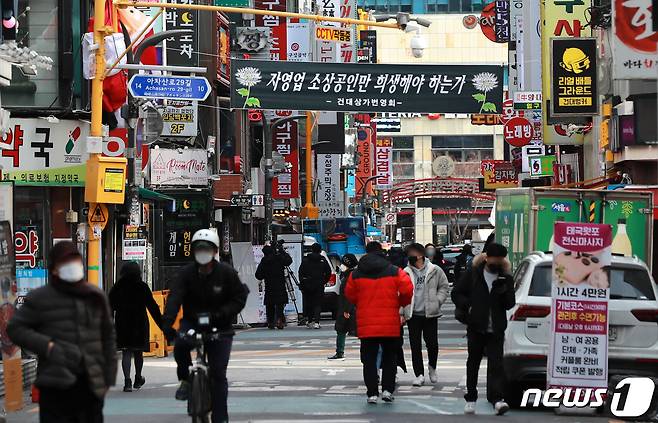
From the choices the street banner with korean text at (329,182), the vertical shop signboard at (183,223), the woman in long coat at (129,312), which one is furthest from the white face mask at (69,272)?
the street banner with korean text at (329,182)

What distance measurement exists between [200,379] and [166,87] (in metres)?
13.3

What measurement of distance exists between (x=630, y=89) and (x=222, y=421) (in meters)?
17.9

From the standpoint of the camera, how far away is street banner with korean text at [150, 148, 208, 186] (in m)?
35.5

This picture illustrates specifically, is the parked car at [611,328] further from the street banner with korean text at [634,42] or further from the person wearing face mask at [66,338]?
the person wearing face mask at [66,338]

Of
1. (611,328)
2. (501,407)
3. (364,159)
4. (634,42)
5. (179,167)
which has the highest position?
(364,159)

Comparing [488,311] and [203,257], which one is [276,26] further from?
[203,257]

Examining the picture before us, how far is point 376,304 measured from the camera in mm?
15648

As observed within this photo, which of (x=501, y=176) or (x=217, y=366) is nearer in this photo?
(x=217, y=366)

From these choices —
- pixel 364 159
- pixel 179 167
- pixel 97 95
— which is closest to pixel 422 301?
pixel 97 95

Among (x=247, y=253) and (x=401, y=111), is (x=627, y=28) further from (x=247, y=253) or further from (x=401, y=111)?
(x=247, y=253)

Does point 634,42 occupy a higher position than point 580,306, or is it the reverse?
point 634,42

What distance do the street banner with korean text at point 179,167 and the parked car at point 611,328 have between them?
2079 cm

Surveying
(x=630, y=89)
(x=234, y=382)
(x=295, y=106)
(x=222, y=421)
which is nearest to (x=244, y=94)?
(x=295, y=106)

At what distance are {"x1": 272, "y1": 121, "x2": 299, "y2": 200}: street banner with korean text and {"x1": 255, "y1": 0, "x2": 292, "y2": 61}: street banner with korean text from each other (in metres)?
3.38
